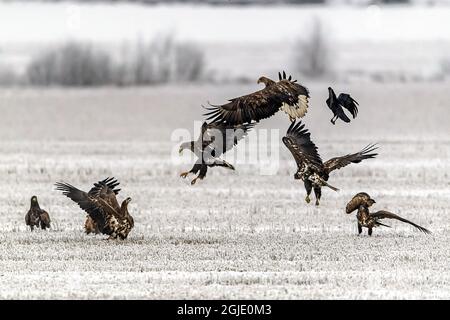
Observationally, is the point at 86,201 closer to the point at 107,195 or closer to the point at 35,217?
the point at 107,195

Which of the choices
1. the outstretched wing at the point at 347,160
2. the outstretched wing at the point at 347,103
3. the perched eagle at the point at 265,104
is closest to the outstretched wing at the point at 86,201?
the perched eagle at the point at 265,104

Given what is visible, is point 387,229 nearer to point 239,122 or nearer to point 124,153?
point 239,122

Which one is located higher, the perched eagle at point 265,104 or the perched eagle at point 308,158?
the perched eagle at point 265,104

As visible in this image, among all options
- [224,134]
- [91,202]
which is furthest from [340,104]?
[91,202]

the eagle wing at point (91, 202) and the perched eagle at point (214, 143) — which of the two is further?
the eagle wing at point (91, 202)

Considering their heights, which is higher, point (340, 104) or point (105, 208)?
point (340, 104)

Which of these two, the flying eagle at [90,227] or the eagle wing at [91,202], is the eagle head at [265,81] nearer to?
the eagle wing at [91,202]

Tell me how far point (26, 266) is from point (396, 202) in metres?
5.59

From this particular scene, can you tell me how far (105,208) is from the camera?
33.1 feet

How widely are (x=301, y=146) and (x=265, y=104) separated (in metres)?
0.58

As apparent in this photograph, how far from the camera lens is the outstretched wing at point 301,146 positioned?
10.2 m

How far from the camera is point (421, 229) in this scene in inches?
434

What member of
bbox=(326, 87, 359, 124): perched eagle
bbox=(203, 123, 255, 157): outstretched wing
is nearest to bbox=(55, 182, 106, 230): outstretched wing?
bbox=(203, 123, 255, 157): outstretched wing

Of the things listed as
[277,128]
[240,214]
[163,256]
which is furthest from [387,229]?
[277,128]
